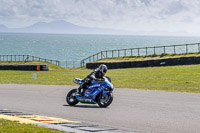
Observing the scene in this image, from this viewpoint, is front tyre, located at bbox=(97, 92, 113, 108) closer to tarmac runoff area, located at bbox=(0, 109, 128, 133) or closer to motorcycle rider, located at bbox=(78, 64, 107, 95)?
motorcycle rider, located at bbox=(78, 64, 107, 95)

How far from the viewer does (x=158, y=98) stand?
554 inches

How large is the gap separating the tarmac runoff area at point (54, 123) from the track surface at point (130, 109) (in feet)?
1.83

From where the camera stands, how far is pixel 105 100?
39.9 ft

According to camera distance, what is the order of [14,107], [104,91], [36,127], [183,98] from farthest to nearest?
[183,98] < [14,107] < [104,91] < [36,127]

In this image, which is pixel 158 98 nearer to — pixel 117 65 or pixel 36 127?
pixel 36 127

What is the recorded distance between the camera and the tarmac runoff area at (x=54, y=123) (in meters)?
8.34

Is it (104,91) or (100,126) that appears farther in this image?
(104,91)

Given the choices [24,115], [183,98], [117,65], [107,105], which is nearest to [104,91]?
[107,105]

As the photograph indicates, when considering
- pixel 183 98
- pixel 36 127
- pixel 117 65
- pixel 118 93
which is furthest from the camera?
pixel 117 65

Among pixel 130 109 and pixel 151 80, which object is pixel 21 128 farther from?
pixel 151 80

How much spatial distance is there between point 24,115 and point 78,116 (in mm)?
1521

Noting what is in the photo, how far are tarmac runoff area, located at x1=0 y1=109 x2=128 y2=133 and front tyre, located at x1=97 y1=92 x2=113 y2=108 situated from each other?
7.35 ft

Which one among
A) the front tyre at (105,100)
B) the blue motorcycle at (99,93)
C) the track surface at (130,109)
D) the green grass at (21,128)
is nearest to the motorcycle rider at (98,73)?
the blue motorcycle at (99,93)

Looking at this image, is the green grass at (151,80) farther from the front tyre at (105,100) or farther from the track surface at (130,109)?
the front tyre at (105,100)
